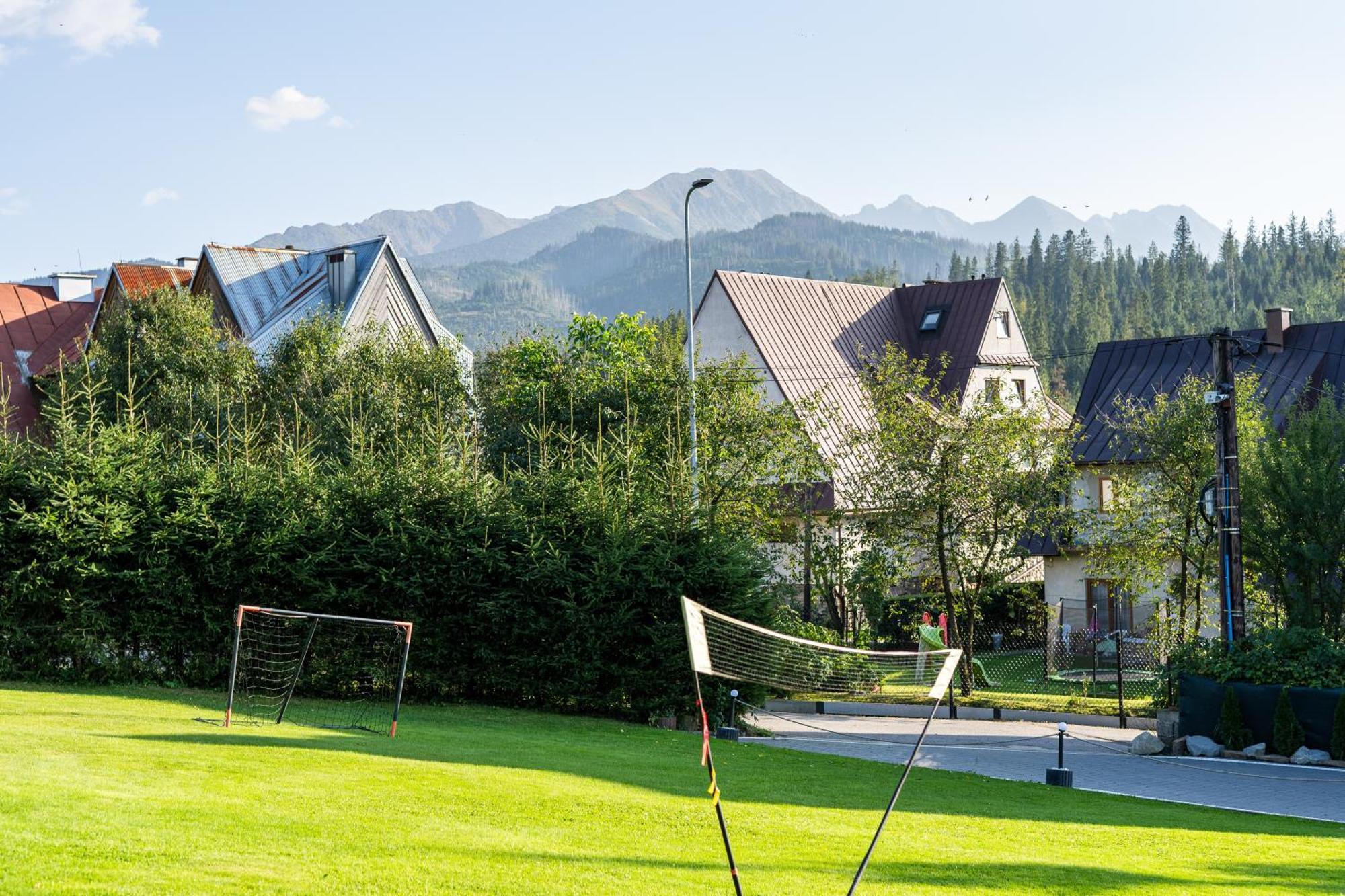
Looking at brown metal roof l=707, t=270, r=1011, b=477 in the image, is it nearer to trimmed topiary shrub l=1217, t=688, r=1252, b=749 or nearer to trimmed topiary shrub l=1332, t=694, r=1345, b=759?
trimmed topiary shrub l=1217, t=688, r=1252, b=749

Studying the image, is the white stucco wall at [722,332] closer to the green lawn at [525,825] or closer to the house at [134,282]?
the house at [134,282]

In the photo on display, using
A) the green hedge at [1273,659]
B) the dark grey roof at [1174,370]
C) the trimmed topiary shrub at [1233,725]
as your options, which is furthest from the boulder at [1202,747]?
the dark grey roof at [1174,370]

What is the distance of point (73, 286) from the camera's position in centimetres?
6831

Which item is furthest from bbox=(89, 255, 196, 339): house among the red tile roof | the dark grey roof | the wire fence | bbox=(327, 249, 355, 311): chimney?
the dark grey roof

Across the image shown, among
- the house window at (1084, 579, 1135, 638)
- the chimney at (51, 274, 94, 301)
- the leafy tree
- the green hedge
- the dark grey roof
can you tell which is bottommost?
the green hedge

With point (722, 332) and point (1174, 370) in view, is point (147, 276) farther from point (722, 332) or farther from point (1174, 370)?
point (1174, 370)

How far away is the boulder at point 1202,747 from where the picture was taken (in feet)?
82.0

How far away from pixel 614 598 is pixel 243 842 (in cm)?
1541

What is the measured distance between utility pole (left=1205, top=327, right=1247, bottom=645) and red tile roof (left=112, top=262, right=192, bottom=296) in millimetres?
33690

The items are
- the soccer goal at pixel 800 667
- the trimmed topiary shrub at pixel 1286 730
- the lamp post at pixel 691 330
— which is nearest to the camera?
the soccer goal at pixel 800 667

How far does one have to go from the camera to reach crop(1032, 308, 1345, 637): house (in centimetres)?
4266

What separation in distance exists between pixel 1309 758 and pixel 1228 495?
5.42 metres

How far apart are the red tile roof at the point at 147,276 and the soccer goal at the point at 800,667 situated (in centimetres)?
2815

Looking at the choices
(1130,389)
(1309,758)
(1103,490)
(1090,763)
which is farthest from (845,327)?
(1309,758)
